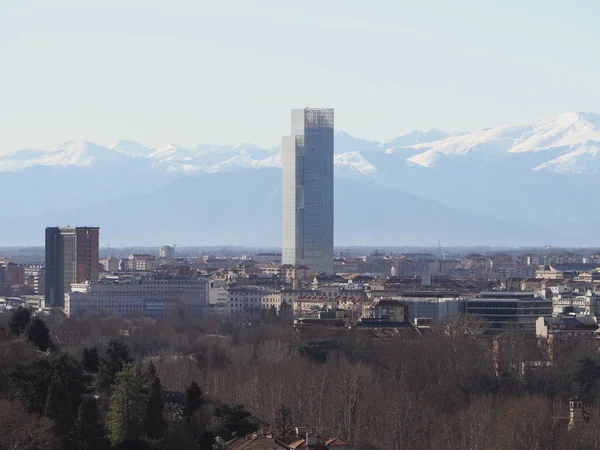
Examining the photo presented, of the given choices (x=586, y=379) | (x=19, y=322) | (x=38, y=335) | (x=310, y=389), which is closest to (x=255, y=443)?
(x=310, y=389)

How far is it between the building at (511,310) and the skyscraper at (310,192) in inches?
3092

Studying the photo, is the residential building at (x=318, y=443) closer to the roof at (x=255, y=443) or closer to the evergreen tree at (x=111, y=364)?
the roof at (x=255, y=443)

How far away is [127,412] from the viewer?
42.0 metres

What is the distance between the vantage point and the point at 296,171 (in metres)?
168

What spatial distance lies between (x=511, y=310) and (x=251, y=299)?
3274cm

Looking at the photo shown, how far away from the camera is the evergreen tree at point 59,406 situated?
1619 inches

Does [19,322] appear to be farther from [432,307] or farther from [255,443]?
[432,307]

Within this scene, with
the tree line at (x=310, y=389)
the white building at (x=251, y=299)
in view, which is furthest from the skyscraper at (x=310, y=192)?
the tree line at (x=310, y=389)

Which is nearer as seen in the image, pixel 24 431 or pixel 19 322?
pixel 24 431

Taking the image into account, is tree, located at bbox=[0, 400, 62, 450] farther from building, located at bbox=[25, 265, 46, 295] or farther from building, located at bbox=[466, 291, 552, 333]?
building, located at bbox=[25, 265, 46, 295]

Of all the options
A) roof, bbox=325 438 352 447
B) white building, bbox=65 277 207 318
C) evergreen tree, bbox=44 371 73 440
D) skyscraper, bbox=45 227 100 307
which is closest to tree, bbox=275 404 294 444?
roof, bbox=325 438 352 447

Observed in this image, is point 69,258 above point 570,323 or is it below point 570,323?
above

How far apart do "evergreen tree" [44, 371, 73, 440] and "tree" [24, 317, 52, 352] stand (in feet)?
37.6

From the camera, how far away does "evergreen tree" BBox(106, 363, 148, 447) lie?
41.8 meters
